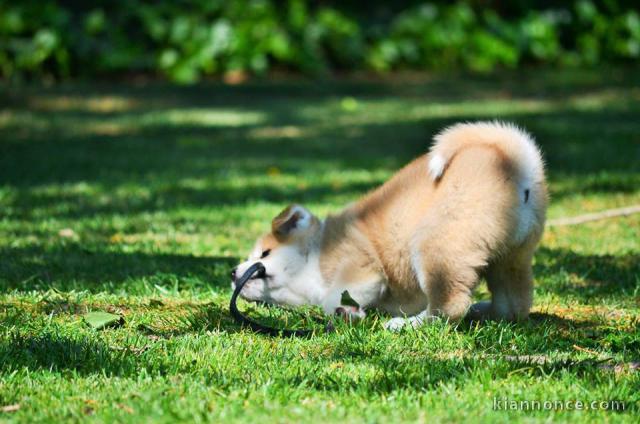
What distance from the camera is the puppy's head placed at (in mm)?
4656

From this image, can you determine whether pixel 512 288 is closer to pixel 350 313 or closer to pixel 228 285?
pixel 350 313

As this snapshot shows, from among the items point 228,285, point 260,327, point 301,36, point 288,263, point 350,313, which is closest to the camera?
point 260,327

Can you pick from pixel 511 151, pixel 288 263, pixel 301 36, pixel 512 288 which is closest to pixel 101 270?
pixel 288 263

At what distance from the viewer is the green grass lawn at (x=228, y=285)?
316cm

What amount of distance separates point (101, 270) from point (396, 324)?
1.90 m

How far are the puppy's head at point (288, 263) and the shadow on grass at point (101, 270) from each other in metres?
0.40

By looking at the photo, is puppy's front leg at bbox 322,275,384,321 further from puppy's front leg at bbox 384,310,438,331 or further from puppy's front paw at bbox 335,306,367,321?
puppy's front leg at bbox 384,310,438,331

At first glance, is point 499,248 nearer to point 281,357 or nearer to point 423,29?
point 281,357

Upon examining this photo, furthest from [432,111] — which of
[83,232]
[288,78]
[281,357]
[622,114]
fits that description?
[281,357]

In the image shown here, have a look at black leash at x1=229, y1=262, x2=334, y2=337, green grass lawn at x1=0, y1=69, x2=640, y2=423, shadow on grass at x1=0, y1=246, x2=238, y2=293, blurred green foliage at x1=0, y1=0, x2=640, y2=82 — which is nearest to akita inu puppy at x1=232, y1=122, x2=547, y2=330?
green grass lawn at x1=0, y1=69, x2=640, y2=423

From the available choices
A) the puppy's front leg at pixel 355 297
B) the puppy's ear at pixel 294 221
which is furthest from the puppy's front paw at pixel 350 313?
the puppy's ear at pixel 294 221

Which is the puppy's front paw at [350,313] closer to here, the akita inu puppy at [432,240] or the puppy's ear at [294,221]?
the akita inu puppy at [432,240]

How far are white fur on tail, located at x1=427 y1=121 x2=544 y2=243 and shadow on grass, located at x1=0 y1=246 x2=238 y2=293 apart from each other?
4.57 ft

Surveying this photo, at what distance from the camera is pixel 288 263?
15.4 feet
